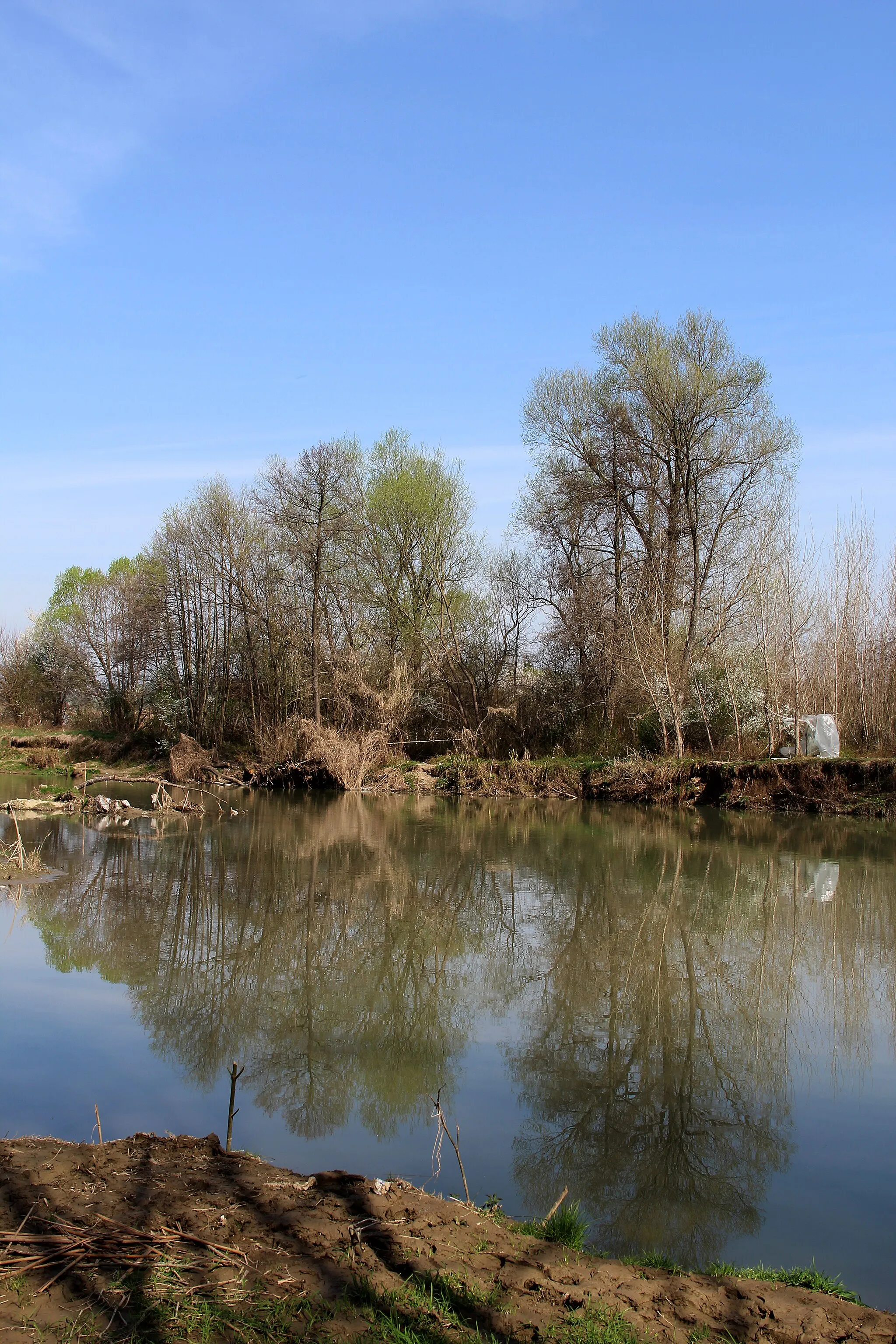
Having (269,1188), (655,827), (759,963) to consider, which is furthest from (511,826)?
(269,1188)

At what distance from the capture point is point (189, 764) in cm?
2689

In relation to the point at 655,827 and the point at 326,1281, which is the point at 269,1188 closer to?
the point at 326,1281

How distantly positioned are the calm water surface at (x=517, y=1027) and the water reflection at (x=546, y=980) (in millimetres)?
31

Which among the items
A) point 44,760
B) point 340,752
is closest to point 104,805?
point 340,752

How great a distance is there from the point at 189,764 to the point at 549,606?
12747 mm

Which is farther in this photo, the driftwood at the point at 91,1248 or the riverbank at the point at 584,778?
the riverbank at the point at 584,778

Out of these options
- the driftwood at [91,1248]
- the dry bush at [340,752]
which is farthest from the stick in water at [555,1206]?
the dry bush at [340,752]

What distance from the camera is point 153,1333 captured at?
9.69 ft

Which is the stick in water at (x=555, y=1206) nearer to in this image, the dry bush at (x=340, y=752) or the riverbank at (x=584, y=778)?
the riverbank at (x=584, y=778)

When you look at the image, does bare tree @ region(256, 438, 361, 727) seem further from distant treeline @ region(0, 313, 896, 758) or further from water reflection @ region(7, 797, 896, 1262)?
water reflection @ region(7, 797, 896, 1262)

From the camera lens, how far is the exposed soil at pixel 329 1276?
3062mm

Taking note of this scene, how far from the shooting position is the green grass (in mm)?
3861

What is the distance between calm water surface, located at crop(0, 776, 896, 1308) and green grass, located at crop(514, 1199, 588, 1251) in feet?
0.53

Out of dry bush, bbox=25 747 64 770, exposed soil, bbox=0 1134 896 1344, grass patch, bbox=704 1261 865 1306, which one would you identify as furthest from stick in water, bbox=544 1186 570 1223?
dry bush, bbox=25 747 64 770
